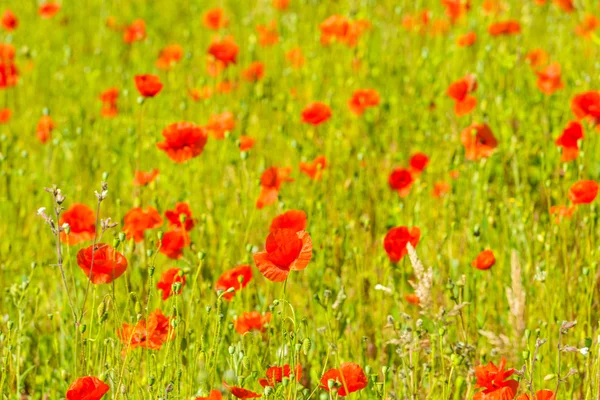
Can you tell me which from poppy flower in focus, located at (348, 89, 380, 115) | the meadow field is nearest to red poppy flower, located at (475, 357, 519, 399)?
the meadow field

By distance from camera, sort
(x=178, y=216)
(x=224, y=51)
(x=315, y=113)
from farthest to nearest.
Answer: (x=224, y=51) → (x=315, y=113) → (x=178, y=216)

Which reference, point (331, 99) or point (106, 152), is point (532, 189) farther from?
point (106, 152)

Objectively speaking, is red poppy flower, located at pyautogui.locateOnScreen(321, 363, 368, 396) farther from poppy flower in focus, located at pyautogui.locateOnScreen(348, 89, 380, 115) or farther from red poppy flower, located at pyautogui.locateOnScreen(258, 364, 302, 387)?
poppy flower in focus, located at pyautogui.locateOnScreen(348, 89, 380, 115)

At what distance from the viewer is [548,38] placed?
485 cm

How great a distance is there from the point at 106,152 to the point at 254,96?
0.83m

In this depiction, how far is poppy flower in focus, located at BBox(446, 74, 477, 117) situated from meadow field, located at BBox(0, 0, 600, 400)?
4 cm

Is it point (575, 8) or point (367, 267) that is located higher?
point (575, 8)

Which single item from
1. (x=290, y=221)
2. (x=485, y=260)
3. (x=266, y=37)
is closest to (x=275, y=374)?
(x=290, y=221)

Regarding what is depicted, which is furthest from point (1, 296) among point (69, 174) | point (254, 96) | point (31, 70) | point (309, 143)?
point (31, 70)

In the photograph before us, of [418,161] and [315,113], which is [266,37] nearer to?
[315,113]

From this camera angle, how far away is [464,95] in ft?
10.9

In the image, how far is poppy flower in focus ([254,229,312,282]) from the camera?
1.93 m

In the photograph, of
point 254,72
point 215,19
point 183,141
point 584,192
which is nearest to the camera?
point 584,192

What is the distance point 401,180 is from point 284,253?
1220 mm
